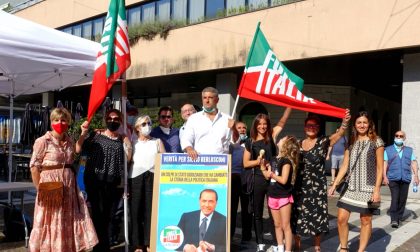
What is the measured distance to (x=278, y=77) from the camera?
18.3ft

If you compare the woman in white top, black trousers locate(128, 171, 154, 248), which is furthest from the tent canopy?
black trousers locate(128, 171, 154, 248)

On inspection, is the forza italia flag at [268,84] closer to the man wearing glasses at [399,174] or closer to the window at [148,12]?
the man wearing glasses at [399,174]

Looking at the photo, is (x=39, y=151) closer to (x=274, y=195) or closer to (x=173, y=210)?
(x=173, y=210)

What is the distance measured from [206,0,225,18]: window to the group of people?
11522mm

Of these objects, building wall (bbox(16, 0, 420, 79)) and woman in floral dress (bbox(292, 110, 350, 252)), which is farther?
building wall (bbox(16, 0, 420, 79))

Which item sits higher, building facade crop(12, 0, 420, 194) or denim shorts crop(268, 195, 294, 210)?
building facade crop(12, 0, 420, 194)

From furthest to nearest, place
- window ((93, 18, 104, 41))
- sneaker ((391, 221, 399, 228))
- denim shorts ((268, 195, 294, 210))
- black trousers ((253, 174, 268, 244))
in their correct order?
window ((93, 18, 104, 41)) < sneaker ((391, 221, 399, 228)) < black trousers ((253, 174, 268, 244)) < denim shorts ((268, 195, 294, 210))

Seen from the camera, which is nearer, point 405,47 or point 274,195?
point 274,195

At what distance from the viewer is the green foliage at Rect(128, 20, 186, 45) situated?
58.8ft

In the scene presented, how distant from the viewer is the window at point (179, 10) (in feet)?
58.8

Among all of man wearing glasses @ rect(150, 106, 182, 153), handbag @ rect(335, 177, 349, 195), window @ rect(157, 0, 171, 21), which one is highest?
window @ rect(157, 0, 171, 21)

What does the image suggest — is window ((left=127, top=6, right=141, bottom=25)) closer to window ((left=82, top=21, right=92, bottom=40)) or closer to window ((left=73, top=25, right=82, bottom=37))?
window ((left=82, top=21, right=92, bottom=40))

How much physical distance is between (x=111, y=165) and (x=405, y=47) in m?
9.63

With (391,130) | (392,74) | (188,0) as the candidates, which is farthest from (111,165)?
(391,130)
